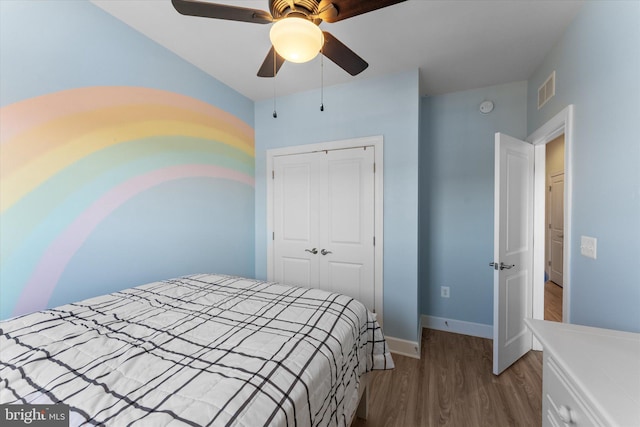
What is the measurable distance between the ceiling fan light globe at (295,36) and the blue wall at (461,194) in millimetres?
2133

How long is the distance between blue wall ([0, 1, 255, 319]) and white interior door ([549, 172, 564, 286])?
5.20 metres

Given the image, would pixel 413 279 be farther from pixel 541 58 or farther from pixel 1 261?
pixel 1 261

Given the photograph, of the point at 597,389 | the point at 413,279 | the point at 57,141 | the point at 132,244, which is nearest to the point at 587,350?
the point at 597,389

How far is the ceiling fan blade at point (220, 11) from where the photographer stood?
3.77 ft

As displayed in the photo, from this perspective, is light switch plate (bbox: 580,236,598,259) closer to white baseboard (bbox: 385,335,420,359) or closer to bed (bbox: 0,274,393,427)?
bed (bbox: 0,274,393,427)

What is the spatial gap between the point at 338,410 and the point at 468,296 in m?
2.25

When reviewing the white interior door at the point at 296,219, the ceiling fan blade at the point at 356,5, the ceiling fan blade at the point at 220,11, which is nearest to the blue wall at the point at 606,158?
the ceiling fan blade at the point at 356,5

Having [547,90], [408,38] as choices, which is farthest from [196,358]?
[547,90]

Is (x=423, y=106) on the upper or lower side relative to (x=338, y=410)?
upper

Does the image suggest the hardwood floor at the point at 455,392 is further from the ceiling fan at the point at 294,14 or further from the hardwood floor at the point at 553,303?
the ceiling fan at the point at 294,14

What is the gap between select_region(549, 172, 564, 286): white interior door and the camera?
13.3 feet

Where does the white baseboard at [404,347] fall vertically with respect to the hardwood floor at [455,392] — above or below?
above

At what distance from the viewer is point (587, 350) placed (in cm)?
88

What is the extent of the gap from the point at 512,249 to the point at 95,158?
127 inches
